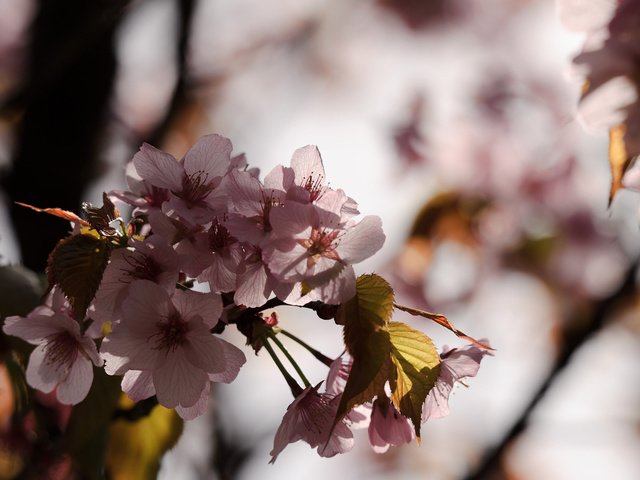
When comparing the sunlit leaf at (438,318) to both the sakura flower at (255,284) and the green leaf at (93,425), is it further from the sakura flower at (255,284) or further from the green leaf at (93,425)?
the green leaf at (93,425)

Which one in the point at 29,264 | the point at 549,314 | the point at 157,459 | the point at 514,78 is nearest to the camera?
the point at 157,459

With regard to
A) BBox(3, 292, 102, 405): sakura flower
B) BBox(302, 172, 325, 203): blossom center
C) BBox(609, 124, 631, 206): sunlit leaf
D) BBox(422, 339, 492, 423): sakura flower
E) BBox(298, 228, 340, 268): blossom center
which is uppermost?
BBox(609, 124, 631, 206): sunlit leaf

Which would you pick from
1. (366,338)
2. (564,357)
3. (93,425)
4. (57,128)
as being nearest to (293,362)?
(366,338)

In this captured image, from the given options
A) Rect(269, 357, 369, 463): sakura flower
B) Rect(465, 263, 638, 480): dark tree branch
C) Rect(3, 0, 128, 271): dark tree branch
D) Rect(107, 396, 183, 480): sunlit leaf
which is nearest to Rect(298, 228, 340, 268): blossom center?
Rect(269, 357, 369, 463): sakura flower

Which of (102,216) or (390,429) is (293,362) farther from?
(102,216)

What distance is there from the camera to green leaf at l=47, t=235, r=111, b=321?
608 mm

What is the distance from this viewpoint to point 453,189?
8.41 ft

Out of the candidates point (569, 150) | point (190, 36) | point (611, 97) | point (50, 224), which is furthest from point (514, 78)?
point (611, 97)

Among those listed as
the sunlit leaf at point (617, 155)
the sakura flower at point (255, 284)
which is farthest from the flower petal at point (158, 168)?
the sunlit leaf at point (617, 155)

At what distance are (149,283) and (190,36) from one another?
4.03ft

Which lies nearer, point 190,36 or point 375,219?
point 375,219

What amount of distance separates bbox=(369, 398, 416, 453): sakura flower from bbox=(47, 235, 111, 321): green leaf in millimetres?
284

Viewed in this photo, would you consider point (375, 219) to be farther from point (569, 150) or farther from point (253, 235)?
point (569, 150)

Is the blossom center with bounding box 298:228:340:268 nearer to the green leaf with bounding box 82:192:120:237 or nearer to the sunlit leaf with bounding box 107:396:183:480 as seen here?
the green leaf with bounding box 82:192:120:237
